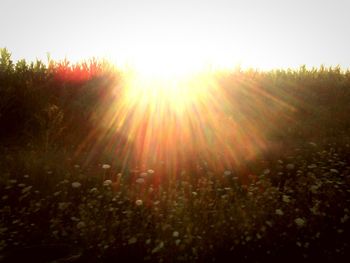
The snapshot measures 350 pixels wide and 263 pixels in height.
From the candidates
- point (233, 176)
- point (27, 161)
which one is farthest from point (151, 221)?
point (27, 161)

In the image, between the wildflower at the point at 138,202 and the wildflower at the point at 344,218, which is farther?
the wildflower at the point at 138,202

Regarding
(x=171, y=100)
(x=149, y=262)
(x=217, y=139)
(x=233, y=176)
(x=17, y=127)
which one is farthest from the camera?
(x=171, y=100)

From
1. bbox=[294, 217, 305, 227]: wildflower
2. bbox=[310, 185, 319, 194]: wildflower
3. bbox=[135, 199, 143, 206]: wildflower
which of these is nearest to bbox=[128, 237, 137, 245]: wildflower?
bbox=[135, 199, 143, 206]: wildflower

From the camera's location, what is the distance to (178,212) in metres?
4.73

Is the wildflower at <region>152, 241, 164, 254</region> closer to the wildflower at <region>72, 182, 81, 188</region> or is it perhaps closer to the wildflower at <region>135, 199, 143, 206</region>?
the wildflower at <region>135, 199, 143, 206</region>

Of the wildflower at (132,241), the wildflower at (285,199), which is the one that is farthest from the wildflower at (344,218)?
the wildflower at (132,241)

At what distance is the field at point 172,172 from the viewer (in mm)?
4234

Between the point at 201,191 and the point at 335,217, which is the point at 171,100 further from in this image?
the point at 335,217

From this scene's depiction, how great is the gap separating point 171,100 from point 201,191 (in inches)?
179

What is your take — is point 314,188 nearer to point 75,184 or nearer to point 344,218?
point 344,218

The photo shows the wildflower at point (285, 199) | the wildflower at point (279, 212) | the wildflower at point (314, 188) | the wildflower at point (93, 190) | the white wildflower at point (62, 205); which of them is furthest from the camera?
A: the wildflower at point (93, 190)

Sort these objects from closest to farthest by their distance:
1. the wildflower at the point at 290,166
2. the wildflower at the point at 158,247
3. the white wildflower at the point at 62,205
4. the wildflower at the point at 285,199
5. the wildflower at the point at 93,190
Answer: the wildflower at the point at 158,247 → the wildflower at the point at 285,199 → the white wildflower at the point at 62,205 → the wildflower at the point at 93,190 → the wildflower at the point at 290,166

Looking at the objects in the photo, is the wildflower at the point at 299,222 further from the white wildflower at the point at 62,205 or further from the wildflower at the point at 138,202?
the white wildflower at the point at 62,205

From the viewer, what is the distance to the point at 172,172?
20.3 feet
